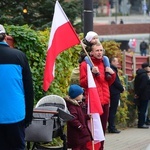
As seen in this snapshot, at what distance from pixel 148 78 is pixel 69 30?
6.58 m

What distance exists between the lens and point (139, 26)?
59.6m

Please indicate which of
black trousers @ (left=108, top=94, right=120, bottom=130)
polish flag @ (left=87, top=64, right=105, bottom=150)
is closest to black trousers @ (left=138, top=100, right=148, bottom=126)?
black trousers @ (left=108, top=94, right=120, bottom=130)

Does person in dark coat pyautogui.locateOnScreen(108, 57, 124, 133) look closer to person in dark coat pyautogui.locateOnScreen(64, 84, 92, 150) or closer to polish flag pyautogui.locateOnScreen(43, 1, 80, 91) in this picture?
person in dark coat pyautogui.locateOnScreen(64, 84, 92, 150)

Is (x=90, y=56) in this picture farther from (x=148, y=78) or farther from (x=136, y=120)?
(x=136, y=120)

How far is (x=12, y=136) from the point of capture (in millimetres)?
6457

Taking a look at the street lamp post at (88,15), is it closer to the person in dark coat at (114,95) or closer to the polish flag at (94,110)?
the person in dark coat at (114,95)

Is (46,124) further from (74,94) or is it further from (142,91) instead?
(142,91)

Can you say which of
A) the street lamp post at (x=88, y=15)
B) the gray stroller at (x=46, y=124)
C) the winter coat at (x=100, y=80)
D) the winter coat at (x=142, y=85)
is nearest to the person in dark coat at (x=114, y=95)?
the winter coat at (x=142, y=85)

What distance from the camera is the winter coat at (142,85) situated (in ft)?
48.8

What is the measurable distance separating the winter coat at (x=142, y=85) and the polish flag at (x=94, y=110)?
20.1ft

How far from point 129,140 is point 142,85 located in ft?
8.96

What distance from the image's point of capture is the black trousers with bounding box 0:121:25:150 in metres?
6.42

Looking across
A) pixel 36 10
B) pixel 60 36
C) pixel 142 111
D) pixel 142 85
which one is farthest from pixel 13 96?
pixel 36 10

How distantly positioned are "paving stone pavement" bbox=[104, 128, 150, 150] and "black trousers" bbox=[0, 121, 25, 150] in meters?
4.51
